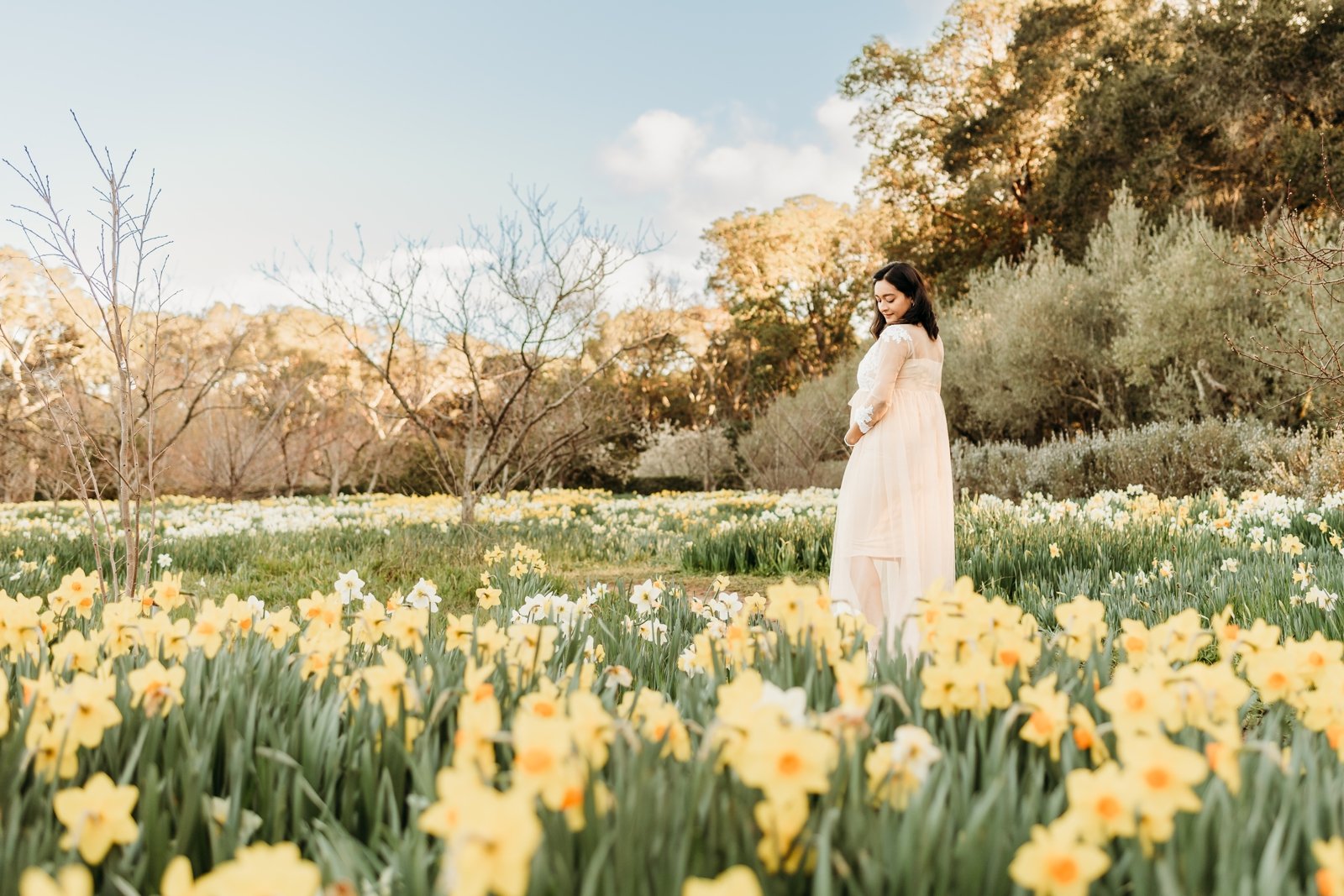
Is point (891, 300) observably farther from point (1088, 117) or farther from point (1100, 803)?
point (1088, 117)

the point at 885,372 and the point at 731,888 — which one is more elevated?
the point at 885,372

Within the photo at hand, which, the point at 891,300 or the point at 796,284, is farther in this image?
the point at 796,284

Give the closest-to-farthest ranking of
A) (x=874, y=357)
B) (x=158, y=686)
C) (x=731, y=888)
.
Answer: (x=731, y=888), (x=158, y=686), (x=874, y=357)

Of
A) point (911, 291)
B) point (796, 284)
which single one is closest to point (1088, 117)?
point (796, 284)

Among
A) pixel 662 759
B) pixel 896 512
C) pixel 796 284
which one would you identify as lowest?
pixel 662 759

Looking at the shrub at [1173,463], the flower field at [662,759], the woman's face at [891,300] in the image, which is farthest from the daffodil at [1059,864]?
the shrub at [1173,463]

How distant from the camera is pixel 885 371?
3.83 metres

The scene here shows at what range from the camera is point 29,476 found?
17625 mm

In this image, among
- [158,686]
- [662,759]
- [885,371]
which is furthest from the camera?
[885,371]

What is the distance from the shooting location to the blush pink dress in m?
3.80

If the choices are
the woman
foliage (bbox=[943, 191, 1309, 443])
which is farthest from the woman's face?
foliage (bbox=[943, 191, 1309, 443])

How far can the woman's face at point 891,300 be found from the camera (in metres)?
3.97

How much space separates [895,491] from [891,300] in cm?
91

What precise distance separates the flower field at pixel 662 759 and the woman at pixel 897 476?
5.36 ft
